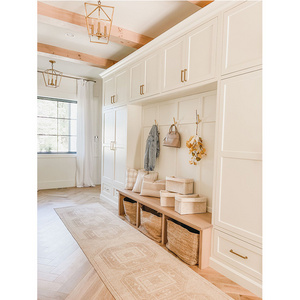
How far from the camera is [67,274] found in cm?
200

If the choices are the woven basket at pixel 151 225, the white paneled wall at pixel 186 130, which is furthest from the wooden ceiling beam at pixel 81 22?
the woven basket at pixel 151 225

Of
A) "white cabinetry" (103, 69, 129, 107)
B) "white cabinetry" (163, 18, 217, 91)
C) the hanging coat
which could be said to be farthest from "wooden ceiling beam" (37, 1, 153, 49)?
the hanging coat

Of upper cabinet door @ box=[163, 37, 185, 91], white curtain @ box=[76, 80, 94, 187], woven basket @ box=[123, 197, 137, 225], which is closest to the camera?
upper cabinet door @ box=[163, 37, 185, 91]

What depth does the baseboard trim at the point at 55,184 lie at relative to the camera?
5172 mm

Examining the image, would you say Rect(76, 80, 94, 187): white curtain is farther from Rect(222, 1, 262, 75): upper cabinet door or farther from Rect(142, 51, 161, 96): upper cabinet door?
Rect(222, 1, 262, 75): upper cabinet door

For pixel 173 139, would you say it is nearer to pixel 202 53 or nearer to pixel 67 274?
pixel 202 53

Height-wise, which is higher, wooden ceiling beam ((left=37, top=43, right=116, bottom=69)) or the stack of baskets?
wooden ceiling beam ((left=37, top=43, right=116, bottom=69))

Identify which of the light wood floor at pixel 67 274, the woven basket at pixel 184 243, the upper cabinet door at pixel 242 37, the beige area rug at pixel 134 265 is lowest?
the light wood floor at pixel 67 274

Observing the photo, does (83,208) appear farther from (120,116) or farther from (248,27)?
(248,27)

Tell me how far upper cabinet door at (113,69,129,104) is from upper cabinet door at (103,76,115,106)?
13cm

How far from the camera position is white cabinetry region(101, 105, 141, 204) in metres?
3.62

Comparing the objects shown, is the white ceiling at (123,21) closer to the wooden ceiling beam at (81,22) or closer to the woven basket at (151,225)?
the wooden ceiling beam at (81,22)

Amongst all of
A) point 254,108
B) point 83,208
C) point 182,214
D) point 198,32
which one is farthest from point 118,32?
point 83,208
